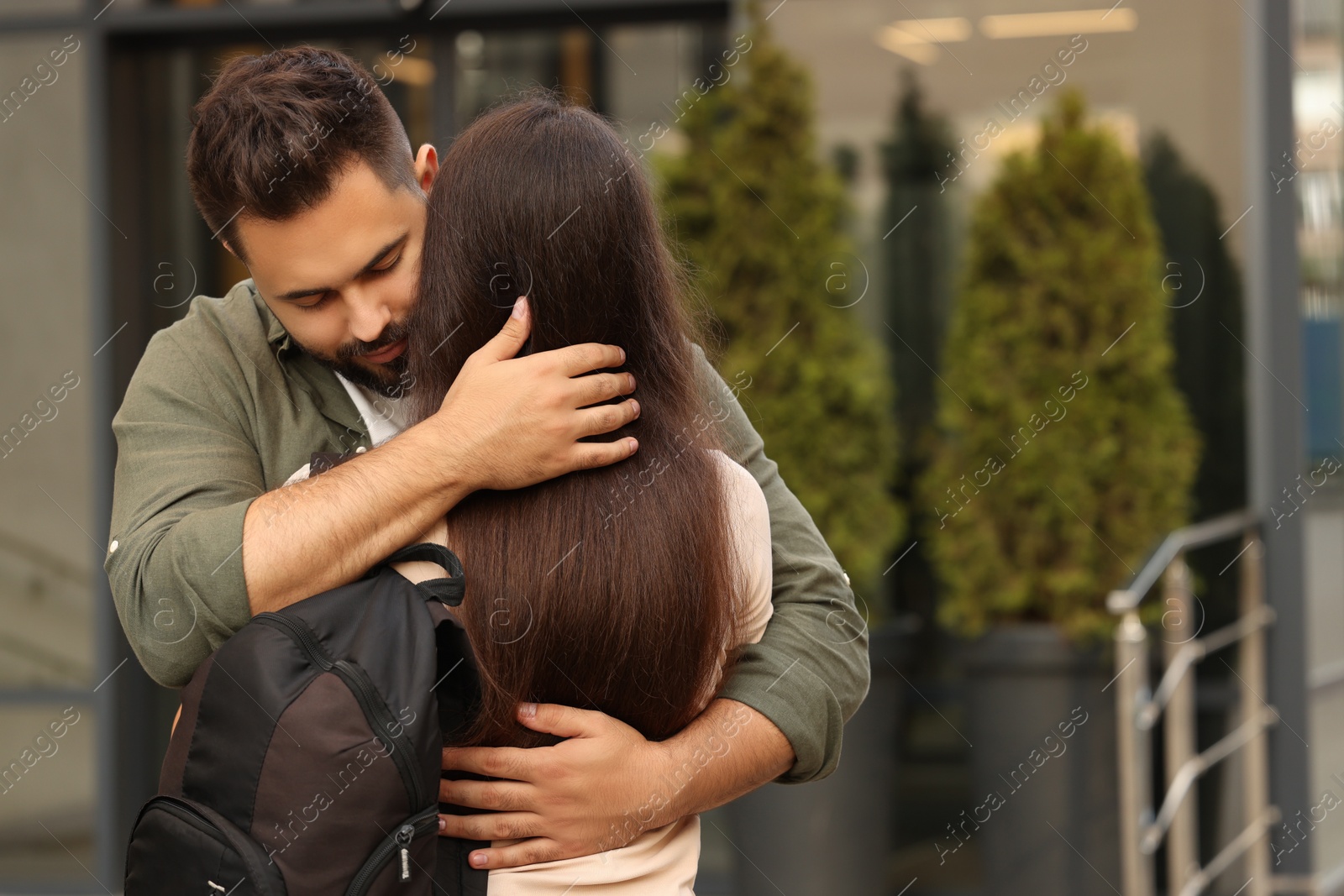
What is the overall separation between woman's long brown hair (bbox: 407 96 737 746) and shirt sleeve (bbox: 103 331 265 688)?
0.83 ft

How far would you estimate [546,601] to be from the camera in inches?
56.4

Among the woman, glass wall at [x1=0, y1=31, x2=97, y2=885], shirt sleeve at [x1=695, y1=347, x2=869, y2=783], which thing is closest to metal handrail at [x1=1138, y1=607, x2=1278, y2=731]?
shirt sleeve at [x1=695, y1=347, x2=869, y2=783]

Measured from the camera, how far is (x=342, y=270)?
1.75m

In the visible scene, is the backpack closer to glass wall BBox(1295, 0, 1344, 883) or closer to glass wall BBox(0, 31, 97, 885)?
glass wall BBox(1295, 0, 1344, 883)

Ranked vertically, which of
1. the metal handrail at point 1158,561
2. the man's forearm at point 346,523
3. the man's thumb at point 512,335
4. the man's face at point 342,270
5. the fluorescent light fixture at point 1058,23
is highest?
the fluorescent light fixture at point 1058,23

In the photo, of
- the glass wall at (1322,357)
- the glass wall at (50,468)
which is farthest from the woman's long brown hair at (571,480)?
the glass wall at (50,468)

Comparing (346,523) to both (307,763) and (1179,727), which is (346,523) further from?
(1179,727)

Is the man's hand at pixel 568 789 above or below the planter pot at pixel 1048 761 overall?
above

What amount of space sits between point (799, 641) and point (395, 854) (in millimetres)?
643

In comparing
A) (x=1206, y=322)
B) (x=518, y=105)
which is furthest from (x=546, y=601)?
(x=1206, y=322)

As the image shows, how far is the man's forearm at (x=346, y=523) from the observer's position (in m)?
1.44

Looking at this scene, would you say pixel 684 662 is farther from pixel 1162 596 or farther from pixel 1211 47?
pixel 1211 47

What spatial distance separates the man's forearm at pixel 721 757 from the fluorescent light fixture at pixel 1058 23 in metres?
3.87

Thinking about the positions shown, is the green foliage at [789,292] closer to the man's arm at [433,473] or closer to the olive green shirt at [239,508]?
the olive green shirt at [239,508]
